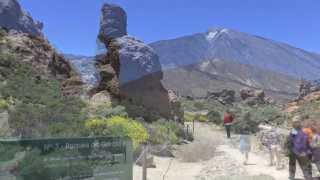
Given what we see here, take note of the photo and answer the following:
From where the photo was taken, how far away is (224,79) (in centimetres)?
15350

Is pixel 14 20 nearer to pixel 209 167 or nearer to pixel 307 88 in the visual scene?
pixel 209 167

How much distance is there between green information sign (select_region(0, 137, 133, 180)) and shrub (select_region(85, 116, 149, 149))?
7599 millimetres

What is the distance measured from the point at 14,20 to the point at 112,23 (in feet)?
19.7

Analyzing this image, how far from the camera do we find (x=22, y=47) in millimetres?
30594

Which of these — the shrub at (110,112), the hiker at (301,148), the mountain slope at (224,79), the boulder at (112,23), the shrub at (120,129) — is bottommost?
A: the hiker at (301,148)

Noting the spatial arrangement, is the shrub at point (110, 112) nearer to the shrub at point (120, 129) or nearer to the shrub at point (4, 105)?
the shrub at point (120, 129)

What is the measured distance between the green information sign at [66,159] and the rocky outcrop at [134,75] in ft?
56.4

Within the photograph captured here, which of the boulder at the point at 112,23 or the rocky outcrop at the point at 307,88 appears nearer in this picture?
the boulder at the point at 112,23

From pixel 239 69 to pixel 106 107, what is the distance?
17111 cm

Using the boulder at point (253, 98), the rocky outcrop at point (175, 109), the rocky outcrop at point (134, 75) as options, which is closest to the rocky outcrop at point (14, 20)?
the rocky outcrop at point (134, 75)

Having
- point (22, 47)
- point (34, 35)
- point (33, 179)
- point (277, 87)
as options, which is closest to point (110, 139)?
point (33, 179)

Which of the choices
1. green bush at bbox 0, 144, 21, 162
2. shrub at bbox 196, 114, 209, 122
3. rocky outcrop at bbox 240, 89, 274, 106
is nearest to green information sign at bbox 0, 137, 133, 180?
green bush at bbox 0, 144, 21, 162

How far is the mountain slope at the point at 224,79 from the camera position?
467 ft

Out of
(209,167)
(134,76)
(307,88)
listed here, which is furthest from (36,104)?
(307,88)
